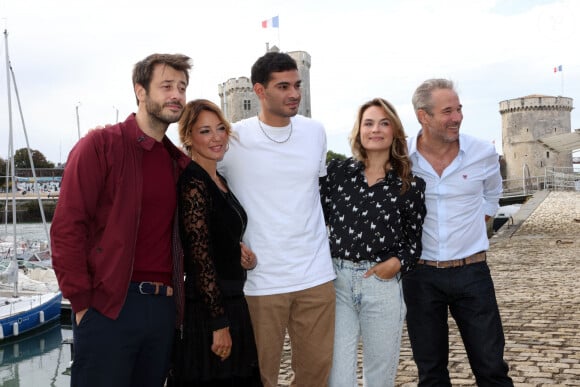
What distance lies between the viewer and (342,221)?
3.26 metres

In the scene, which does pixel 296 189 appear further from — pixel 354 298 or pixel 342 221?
pixel 354 298

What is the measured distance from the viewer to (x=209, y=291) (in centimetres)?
268

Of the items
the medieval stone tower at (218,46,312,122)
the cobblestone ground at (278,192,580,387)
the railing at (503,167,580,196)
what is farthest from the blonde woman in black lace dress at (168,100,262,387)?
the medieval stone tower at (218,46,312,122)

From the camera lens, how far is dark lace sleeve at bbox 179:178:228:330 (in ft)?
8.70

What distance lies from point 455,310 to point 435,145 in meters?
0.98

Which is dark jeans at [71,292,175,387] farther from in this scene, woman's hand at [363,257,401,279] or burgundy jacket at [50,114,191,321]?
woman's hand at [363,257,401,279]

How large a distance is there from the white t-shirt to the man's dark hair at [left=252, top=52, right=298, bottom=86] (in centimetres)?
34

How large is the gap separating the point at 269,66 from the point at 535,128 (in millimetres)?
53827

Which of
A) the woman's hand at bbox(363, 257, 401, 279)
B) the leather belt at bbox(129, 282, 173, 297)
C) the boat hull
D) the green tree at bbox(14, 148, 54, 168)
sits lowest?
the boat hull

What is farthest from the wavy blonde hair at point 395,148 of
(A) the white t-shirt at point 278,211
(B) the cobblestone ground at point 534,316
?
(B) the cobblestone ground at point 534,316

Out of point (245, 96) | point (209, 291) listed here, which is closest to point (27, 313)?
point (209, 291)

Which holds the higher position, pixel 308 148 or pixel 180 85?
pixel 180 85

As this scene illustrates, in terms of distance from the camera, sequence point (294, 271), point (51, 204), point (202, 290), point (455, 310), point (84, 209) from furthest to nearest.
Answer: point (51, 204) < point (455, 310) < point (294, 271) < point (202, 290) < point (84, 209)

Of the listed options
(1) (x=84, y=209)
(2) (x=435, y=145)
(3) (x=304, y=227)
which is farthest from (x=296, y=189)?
(1) (x=84, y=209)
